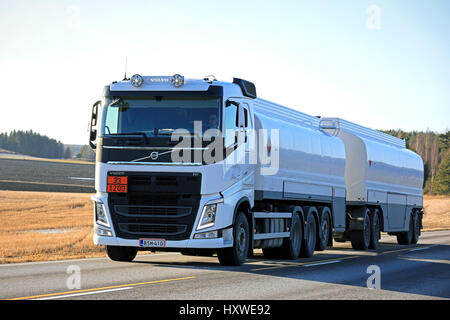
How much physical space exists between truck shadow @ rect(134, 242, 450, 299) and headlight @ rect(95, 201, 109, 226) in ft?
5.54

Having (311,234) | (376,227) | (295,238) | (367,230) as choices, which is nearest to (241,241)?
(295,238)

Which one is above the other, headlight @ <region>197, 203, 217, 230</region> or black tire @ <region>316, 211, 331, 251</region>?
headlight @ <region>197, 203, 217, 230</region>

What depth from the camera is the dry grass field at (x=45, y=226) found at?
23141mm

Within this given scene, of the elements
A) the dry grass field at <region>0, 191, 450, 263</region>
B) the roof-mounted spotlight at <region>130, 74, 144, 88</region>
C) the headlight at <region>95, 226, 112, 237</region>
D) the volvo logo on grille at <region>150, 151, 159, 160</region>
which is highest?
the roof-mounted spotlight at <region>130, 74, 144, 88</region>

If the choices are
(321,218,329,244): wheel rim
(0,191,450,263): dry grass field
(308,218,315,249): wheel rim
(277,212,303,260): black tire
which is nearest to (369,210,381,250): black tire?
(321,218,329,244): wheel rim

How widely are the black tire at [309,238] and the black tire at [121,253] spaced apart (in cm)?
523

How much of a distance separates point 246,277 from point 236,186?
2.37m

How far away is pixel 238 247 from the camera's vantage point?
1564cm

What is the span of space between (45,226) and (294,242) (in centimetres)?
2713

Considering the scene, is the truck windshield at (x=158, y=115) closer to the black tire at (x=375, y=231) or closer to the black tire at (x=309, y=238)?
the black tire at (x=309, y=238)

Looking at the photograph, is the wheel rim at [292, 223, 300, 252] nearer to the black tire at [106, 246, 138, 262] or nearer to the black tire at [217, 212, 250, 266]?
the black tire at [217, 212, 250, 266]

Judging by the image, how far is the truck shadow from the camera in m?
12.7

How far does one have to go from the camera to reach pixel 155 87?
49.7 ft
